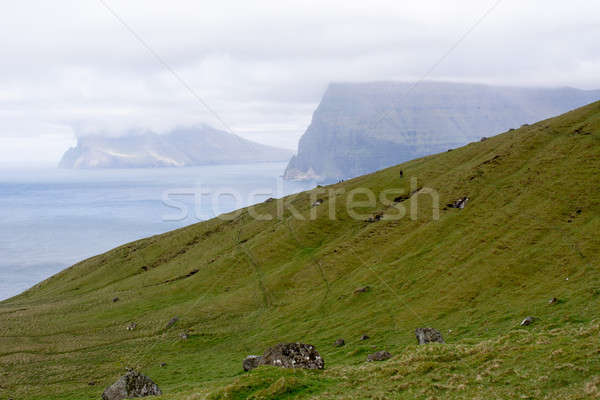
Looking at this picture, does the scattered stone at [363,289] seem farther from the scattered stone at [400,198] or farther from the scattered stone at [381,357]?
the scattered stone at [400,198]

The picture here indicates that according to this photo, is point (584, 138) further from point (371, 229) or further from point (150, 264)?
point (150, 264)

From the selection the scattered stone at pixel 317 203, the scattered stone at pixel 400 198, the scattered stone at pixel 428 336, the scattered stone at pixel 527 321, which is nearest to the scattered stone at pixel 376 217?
the scattered stone at pixel 400 198

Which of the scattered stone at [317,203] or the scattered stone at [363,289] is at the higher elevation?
the scattered stone at [317,203]

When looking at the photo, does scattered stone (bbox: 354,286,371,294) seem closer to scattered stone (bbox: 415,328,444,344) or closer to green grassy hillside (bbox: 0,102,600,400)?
green grassy hillside (bbox: 0,102,600,400)

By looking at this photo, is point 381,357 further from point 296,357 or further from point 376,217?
point 376,217

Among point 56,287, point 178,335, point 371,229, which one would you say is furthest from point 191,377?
point 56,287

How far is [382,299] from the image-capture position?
221ft

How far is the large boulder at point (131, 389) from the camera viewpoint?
36.2m

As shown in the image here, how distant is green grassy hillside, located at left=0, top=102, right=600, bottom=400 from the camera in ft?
94.4

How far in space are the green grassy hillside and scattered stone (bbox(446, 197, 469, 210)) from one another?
1.93 metres

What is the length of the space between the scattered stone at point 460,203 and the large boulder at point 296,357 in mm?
63056

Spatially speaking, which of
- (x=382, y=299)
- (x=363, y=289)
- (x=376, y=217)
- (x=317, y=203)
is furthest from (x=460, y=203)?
(x=317, y=203)

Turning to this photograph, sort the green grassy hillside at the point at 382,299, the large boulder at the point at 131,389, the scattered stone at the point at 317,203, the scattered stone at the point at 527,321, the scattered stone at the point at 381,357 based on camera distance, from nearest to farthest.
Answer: the green grassy hillside at the point at 382,299
the large boulder at the point at 131,389
the scattered stone at the point at 381,357
the scattered stone at the point at 527,321
the scattered stone at the point at 317,203

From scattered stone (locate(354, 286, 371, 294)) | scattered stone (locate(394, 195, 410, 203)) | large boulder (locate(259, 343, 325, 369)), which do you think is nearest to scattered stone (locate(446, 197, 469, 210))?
scattered stone (locate(394, 195, 410, 203))
